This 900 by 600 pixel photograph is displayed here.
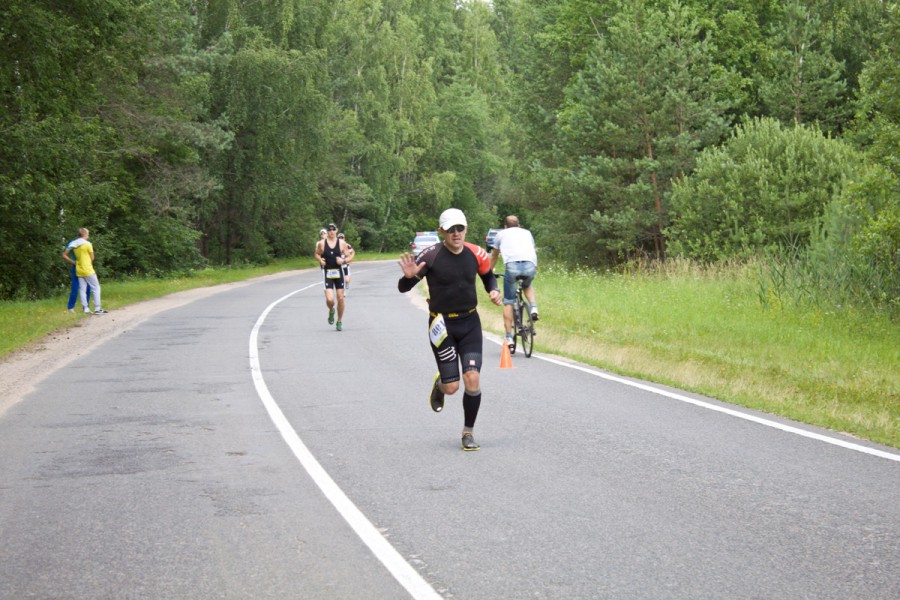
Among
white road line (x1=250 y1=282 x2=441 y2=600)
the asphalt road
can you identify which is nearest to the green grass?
the asphalt road

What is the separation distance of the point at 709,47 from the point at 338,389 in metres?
30.4

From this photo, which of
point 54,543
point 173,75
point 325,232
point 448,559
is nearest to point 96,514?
point 54,543

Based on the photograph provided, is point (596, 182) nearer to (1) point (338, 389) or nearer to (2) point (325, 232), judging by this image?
(2) point (325, 232)

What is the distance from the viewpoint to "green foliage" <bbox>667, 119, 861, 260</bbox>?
2939cm

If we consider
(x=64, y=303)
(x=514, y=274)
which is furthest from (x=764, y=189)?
(x=64, y=303)

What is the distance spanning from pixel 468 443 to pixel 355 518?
7.21 ft

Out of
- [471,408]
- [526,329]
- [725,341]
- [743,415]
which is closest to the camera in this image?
[471,408]

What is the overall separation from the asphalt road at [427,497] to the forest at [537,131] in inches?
406

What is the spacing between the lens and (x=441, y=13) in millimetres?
95688

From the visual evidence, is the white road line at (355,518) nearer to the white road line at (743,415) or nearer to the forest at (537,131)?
the white road line at (743,415)

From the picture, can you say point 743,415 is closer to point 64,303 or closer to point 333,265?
point 333,265

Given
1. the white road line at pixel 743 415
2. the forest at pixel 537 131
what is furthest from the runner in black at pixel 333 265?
the forest at pixel 537 131

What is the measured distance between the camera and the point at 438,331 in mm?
8430

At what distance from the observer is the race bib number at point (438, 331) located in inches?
332
